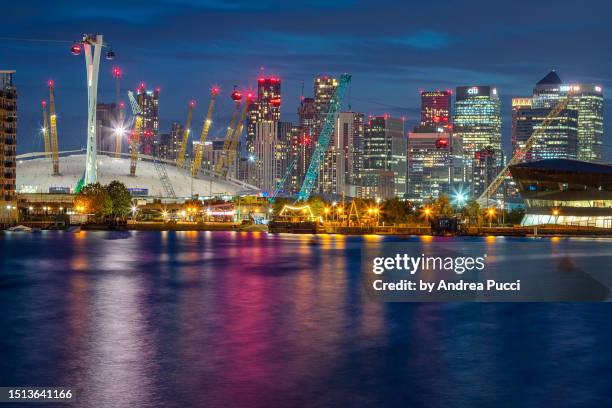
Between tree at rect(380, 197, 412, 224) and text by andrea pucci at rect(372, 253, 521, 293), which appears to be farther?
tree at rect(380, 197, 412, 224)

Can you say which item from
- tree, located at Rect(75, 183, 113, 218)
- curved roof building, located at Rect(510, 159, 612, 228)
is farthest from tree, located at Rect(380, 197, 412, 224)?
tree, located at Rect(75, 183, 113, 218)

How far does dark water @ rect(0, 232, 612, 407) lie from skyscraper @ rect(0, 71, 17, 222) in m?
111

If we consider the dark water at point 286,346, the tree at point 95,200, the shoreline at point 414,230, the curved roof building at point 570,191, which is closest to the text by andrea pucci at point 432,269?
the dark water at point 286,346

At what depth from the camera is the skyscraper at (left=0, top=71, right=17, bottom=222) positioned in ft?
545

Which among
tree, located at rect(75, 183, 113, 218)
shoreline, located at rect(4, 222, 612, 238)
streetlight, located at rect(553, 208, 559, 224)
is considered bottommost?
shoreline, located at rect(4, 222, 612, 238)

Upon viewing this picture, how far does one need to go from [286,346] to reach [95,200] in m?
142

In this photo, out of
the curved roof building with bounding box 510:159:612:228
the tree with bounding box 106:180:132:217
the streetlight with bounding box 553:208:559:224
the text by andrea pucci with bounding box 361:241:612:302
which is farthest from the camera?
the tree with bounding box 106:180:132:217

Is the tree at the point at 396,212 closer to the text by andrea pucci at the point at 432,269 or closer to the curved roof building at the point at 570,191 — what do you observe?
the curved roof building at the point at 570,191

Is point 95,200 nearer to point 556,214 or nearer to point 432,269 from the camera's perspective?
point 556,214

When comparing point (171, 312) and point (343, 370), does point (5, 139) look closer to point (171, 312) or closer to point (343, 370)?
point (171, 312)

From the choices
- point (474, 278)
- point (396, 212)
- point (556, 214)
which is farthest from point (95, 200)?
point (474, 278)

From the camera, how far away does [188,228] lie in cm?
17662

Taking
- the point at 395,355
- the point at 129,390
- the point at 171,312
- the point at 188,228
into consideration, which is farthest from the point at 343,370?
the point at 188,228

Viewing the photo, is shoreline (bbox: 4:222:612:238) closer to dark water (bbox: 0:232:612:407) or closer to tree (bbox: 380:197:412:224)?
tree (bbox: 380:197:412:224)
